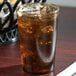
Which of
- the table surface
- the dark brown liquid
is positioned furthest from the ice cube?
the table surface

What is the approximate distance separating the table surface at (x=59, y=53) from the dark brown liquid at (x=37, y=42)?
1.5 inches

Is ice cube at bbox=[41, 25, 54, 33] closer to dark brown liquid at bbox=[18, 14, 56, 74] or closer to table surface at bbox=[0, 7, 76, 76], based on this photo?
dark brown liquid at bbox=[18, 14, 56, 74]

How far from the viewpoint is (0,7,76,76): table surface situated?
627mm

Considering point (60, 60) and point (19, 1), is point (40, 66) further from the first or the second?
point (19, 1)

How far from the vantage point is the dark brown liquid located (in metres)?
0.57

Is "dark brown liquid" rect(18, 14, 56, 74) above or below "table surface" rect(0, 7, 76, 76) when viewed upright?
above

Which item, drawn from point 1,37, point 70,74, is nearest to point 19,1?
point 1,37

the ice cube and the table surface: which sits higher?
the ice cube

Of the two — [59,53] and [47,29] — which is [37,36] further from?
[59,53]

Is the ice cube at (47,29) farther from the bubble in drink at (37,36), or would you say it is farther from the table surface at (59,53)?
the table surface at (59,53)

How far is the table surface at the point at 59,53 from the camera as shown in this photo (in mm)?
627

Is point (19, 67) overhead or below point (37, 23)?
below

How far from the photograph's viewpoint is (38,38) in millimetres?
574

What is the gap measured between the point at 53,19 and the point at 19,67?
15 cm
